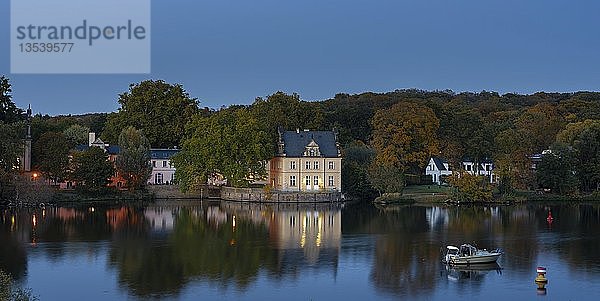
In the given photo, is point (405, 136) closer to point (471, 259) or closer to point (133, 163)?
point (133, 163)

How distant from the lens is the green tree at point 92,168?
2222 inches

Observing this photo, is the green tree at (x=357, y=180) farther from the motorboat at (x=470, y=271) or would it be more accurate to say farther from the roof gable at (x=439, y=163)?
the motorboat at (x=470, y=271)

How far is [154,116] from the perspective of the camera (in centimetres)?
7125

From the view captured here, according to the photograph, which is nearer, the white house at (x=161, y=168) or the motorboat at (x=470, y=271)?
the motorboat at (x=470, y=271)

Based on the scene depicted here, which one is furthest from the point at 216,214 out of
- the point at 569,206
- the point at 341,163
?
the point at 569,206

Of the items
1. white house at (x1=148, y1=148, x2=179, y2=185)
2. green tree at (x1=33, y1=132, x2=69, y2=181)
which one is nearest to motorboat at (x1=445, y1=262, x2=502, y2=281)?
green tree at (x1=33, y1=132, x2=69, y2=181)

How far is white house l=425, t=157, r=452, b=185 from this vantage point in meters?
68.1

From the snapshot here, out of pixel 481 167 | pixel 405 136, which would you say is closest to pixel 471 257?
pixel 405 136

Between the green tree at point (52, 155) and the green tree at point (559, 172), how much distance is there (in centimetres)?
3478

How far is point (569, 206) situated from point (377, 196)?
13.3 meters

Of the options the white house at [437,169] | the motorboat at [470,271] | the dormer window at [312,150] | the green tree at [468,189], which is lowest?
the motorboat at [470,271]

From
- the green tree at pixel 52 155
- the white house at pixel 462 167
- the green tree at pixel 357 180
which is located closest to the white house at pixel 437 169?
the white house at pixel 462 167

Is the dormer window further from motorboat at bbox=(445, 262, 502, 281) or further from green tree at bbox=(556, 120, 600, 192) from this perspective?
motorboat at bbox=(445, 262, 502, 281)

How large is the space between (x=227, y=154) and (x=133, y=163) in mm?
7524
